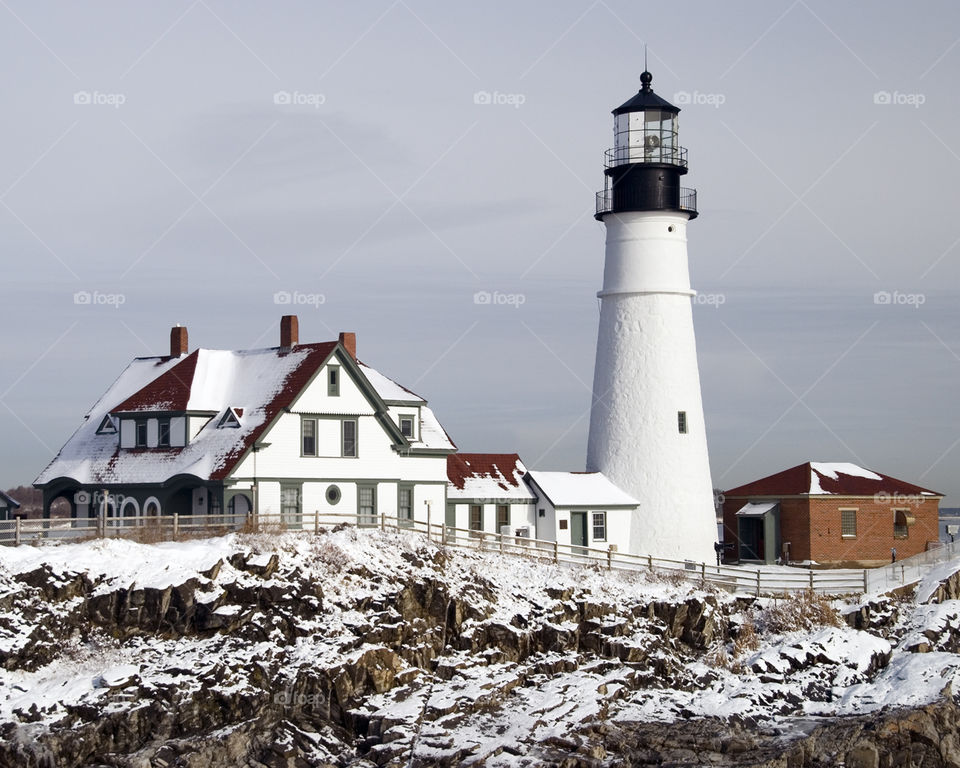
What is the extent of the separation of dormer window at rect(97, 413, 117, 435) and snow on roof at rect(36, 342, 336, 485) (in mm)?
146

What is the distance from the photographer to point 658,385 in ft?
158

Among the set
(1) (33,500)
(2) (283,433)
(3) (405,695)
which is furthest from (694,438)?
(1) (33,500)

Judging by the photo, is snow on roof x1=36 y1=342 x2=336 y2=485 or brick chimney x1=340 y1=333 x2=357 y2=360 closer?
snow on roof x1=36 y1=342 x2=336 y2=485

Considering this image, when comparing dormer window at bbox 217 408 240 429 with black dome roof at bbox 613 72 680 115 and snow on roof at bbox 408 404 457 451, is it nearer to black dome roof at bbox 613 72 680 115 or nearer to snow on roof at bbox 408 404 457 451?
snow on roof at bbox 408 404 457 451

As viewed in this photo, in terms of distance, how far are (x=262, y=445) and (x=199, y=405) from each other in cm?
336

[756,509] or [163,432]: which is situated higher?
[163,432]

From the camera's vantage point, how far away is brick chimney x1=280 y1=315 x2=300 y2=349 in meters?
45.2

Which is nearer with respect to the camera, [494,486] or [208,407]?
[208,407]

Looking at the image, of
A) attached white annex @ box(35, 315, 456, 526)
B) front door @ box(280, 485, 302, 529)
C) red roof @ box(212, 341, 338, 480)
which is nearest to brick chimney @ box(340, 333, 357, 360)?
attached white annex @ box(35, 315, 456, 526)

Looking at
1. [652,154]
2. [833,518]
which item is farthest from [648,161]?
[833,518]

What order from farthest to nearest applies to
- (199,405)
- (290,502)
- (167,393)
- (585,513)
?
(585,513) → (167,393) → (199,405) → (290,502)

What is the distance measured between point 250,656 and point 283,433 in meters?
10.1

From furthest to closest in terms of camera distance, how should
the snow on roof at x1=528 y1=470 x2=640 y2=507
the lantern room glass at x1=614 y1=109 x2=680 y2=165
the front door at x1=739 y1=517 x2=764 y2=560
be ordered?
the front door at x1=739 y1=517 x2=764 y2=560, the lantern room glass at x1=614 y1=109 x2=680 y2=165, the snow on roof at x1=528 y1=470 x2=640 y2=507

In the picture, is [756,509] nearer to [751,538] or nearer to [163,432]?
[751,538]
